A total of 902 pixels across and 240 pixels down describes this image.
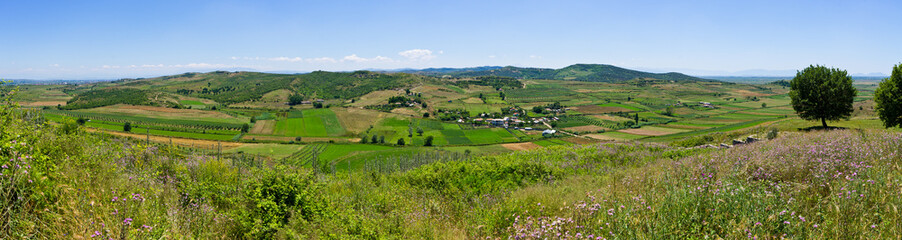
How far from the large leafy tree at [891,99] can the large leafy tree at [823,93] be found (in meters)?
3.67

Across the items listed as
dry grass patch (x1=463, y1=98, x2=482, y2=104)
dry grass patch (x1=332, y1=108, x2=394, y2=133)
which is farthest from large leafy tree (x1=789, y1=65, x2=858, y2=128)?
dry grass patch (x1=463, y1=98, x2=482, y2=104)

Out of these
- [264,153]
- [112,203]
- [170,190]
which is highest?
[112,203]

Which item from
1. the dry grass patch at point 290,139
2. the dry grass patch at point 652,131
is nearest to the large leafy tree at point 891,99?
the dry grass patch at point 652,131

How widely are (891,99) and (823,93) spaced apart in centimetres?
532

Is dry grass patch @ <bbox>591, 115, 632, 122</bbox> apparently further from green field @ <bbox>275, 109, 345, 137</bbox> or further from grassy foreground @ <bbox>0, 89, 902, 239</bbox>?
grassy foreground @ <bbox>0, 89, 902, 239</bbox>

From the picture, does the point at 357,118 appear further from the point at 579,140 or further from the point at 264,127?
the point at 579,140

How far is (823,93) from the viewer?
26.3 meters

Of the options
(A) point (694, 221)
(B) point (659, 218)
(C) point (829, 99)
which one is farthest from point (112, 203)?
(C) point (829, 99)

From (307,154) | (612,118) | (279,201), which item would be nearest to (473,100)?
(612,118)

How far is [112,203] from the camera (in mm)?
4785

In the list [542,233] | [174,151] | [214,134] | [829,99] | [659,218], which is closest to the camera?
[659,218]

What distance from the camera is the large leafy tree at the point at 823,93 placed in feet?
85.0

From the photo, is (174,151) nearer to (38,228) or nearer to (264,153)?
(38,228)

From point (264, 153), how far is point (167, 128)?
4728 cm
